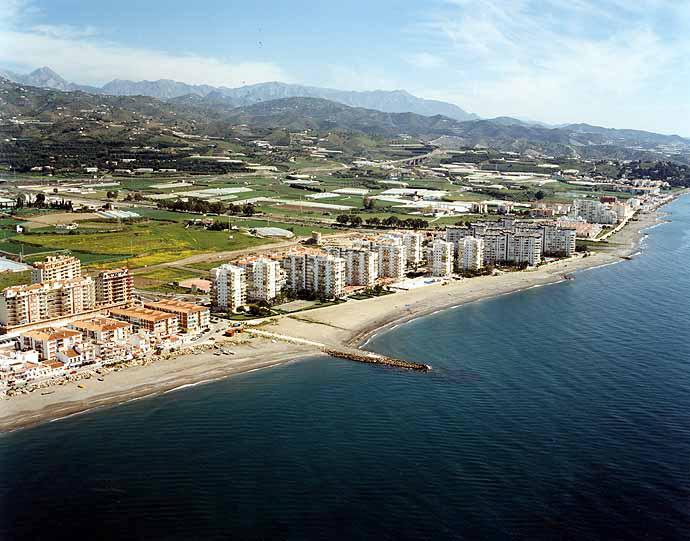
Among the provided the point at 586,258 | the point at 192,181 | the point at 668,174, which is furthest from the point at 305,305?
the point at 668,174

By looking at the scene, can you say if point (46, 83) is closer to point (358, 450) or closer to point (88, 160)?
point (88, 160)

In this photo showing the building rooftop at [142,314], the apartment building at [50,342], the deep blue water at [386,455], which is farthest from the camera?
the building rooftop at [142,314]

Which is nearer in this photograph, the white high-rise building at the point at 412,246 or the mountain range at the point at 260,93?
the white high-rise building at the point at 412,246

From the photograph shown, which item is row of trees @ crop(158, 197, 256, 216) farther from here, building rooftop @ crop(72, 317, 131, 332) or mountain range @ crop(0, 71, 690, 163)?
building rooftop @ crop(72, 317, 131, 332)

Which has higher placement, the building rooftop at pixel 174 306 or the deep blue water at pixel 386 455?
the building rooftop at pixel 174 306

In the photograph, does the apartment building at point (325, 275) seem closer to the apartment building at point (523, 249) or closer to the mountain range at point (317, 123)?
the apartment building at point (523, 249)

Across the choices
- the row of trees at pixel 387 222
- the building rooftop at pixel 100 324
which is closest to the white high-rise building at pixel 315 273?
the building rooftop at pixel 100 324

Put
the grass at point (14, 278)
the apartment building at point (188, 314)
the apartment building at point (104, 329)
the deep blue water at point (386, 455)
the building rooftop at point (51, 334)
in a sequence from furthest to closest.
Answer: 1. the grass at point (14, 278)
2. the apartment building at point (188, 314)
3. the apartment building at point (104, 329)
4. the building rooftop at point (51, 334)
5. the deep blue water at point (386, 455)
